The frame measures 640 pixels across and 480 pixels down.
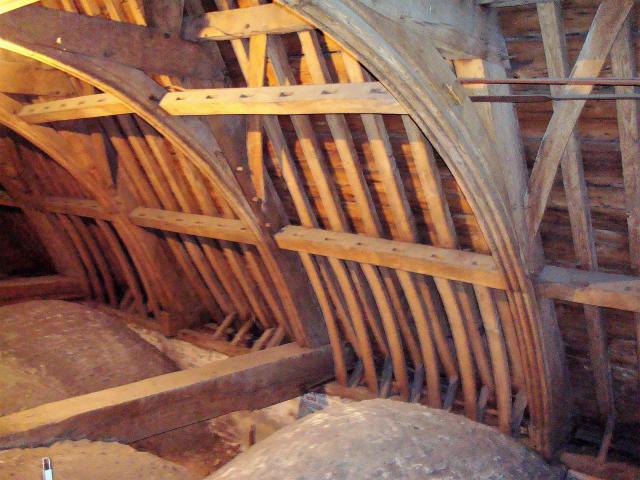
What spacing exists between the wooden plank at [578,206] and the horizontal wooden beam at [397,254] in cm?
57

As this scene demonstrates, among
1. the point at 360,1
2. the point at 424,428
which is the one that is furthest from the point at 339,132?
the point at 424,428

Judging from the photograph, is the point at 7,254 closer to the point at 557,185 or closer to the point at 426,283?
the point at 426,283

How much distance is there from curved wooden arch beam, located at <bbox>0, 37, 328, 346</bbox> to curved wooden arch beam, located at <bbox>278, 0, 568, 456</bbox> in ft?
6.94

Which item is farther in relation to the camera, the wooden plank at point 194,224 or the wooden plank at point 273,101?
the wooden plank at point 194,224

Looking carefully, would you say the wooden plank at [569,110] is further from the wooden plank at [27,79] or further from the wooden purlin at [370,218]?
the wooden plank at [27,79]

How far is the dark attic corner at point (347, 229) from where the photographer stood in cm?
356

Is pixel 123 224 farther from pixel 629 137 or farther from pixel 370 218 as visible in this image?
pixel 629 137

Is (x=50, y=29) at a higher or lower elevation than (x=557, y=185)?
higher

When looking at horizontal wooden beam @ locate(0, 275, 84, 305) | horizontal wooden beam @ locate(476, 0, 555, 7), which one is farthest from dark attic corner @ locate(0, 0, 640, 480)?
horizontal wooden beam @ locate(0, 275, 84, 305)

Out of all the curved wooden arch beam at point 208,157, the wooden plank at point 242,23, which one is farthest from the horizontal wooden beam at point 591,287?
the curved wooden arch beam at point 208,157

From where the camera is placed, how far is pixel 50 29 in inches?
172

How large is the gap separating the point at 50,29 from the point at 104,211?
362 cm

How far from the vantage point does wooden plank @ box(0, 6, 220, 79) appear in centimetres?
426

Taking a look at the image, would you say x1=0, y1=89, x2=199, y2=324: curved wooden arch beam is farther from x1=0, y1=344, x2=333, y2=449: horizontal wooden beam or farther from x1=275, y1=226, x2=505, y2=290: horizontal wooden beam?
x1=275, y1=226, x2=505, y2=290: horizontal wooden beam
